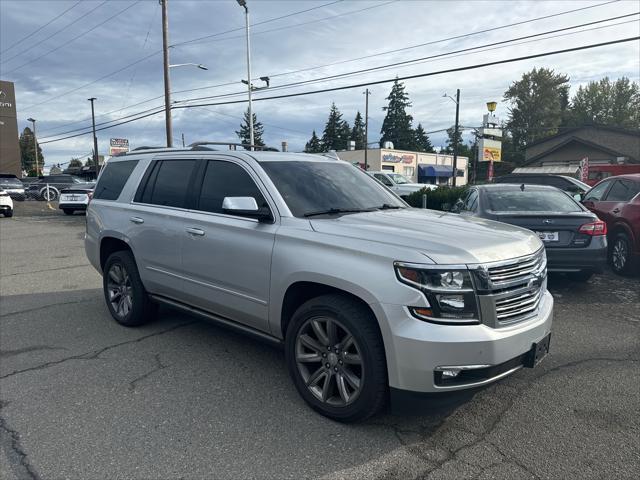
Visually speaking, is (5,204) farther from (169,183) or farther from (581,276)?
(581,276)

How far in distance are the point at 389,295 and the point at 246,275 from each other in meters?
1.34

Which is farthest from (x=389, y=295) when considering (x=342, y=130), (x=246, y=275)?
(x=342, y=130)

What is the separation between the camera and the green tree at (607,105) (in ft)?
244

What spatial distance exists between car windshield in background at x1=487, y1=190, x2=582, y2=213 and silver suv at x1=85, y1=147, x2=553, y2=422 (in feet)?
9.70

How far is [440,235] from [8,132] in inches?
2623

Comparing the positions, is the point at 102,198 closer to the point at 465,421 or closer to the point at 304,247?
the point at 304,247

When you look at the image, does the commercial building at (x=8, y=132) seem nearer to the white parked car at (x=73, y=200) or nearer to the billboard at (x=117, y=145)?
the billboard at (x=117, y=145)

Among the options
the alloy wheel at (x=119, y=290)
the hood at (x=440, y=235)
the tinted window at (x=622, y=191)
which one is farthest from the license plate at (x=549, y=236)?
the alloy wheel at (x=119, y=290)

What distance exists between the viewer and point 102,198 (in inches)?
224

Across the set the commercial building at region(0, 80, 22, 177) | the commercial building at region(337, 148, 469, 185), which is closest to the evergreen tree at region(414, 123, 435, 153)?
the commercial building at region(337, 148, 469, 185)

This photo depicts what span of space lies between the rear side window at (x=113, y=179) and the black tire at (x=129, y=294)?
0.74 meters

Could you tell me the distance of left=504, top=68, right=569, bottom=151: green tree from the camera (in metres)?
77.8

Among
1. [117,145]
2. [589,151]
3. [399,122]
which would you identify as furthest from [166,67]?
[399,122]

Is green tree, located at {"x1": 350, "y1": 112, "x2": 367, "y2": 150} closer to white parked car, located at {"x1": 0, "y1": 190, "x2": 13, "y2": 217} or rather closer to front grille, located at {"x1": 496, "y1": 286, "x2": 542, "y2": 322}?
white parked car, located at {"x1": 0, "y1": 190, "x2": 13, "y2": 217}
